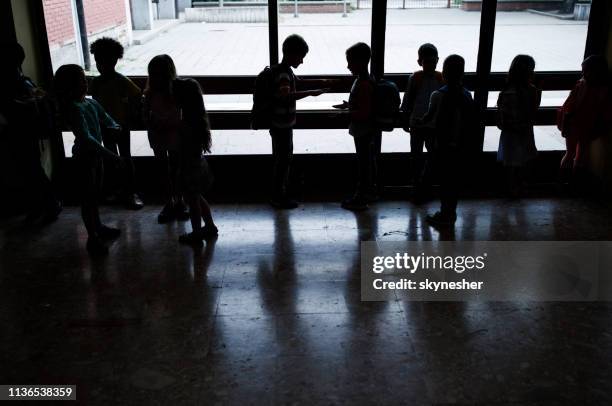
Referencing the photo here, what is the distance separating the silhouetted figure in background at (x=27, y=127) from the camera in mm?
4434

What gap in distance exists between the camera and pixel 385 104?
4613 mm

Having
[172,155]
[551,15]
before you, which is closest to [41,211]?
[172,155]

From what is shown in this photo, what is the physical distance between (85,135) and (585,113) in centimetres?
427

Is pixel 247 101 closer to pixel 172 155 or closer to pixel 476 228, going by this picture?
pixel 172 155

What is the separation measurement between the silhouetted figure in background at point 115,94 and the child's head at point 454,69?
8.44ft

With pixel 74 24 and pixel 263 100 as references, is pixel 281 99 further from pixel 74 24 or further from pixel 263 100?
pixel 74 24

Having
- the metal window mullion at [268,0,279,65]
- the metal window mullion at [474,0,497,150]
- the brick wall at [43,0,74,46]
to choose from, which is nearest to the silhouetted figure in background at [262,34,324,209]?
the metal window mullion at [268,0,279,65]

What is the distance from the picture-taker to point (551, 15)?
5.39 metres

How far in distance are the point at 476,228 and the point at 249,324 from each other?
2.25 metres

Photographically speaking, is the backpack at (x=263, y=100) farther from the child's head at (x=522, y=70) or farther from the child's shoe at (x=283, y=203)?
the child's head at (x=522, y=70)

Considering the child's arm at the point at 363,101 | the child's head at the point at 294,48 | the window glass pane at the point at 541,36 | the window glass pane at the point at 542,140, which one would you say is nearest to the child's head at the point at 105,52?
the child's head at the point at 294,48

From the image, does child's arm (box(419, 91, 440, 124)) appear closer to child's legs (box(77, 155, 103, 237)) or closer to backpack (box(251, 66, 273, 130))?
backpack (box(251, 66, 273, 130))

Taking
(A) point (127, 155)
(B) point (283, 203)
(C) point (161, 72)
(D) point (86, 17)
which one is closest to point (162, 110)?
(C) point (161, 72)

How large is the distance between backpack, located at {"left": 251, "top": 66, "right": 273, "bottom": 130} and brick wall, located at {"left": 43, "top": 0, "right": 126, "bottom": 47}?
189 centimetres
